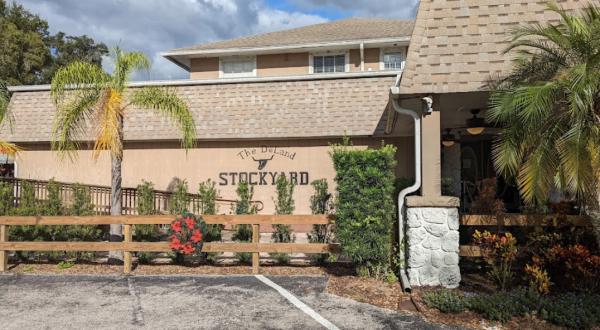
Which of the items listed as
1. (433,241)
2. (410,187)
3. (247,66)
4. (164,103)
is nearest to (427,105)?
(410,187)

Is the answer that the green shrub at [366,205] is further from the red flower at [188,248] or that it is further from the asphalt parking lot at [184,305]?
the red flower at [188,248]

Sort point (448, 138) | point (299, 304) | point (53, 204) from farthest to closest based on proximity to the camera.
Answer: point (448, 138) → point (53, 204) → point (299, 304)

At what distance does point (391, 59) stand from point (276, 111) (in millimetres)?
7170

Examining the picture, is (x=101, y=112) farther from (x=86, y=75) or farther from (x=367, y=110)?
(x=367, y=110)

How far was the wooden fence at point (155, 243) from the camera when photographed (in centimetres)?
805

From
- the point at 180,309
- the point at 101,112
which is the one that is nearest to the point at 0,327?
the point at 180,309

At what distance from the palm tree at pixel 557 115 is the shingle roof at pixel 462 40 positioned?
0.70 meters

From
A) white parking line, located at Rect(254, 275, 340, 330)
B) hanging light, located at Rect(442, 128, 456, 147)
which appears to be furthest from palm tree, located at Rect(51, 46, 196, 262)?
hanging light, located at Rect(442, 128, 456, 147)

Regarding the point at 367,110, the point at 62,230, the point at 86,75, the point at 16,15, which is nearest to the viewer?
the point at 86,75

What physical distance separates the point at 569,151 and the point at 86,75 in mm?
8221

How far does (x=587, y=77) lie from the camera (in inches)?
200

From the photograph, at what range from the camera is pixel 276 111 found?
13273mm

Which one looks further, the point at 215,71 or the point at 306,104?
the point at 215,71

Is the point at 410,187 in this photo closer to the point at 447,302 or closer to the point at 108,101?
the point at 447,302
